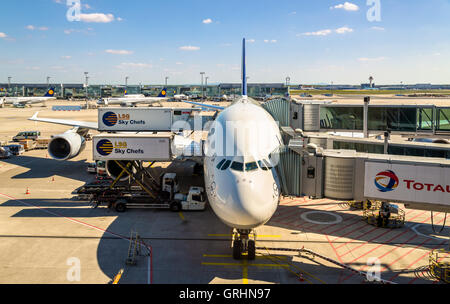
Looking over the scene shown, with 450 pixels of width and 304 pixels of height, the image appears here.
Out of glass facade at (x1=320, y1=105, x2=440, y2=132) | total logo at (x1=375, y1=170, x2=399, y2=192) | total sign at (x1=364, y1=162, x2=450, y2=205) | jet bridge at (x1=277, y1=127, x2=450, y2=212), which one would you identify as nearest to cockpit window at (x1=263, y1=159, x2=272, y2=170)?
jet bridge at (x1=277, y1=127, x2=450, y2=212)

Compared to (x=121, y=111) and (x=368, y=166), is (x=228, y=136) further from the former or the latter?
(x=121, y=111)

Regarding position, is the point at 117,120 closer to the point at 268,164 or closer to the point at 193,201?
the point at 193,201

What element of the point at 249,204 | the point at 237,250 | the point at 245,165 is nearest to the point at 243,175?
the point at 245,165

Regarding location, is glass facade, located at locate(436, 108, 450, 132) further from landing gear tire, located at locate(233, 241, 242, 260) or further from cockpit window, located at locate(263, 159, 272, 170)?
landing gear tire, located at locate(233, 241, 242, 260)

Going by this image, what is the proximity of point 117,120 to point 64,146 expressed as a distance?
5834mm

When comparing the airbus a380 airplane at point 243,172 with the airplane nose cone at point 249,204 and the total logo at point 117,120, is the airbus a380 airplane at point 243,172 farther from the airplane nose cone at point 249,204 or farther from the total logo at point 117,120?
the total logo at point 117,120

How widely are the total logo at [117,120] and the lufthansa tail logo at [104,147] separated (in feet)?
16.7

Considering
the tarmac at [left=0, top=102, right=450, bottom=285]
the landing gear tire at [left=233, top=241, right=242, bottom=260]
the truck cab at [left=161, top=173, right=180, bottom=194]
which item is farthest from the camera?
the truck cab at [left=161, top=173, right=180, bottom=194]

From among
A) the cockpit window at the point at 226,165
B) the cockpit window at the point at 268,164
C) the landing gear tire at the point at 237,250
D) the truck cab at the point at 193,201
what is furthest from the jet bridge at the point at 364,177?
the truck cab at the point at 193,201

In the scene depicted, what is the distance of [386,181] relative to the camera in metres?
15.4

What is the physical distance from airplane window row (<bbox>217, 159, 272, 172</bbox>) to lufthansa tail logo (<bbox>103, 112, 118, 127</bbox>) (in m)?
16.5

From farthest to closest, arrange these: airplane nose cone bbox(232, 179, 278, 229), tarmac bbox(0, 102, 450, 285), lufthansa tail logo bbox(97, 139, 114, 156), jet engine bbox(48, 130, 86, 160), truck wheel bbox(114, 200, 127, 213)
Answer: jet engine bbox(48, 130, 86, 160) < lufthansa tail logo bbox(97, 139, 114, 156) < truck wheel bbox(114, 200, 127, 213) < tarmac bbox(0, 102, 450, 285) < airplane nose cone bbox(232, 179, 278, 229)

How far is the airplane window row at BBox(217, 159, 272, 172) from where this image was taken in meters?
13.1

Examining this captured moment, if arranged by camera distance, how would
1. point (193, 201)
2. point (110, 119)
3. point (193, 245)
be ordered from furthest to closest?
1. point (110, 119)
2. point (193, 201)
3. point (193, 245)
